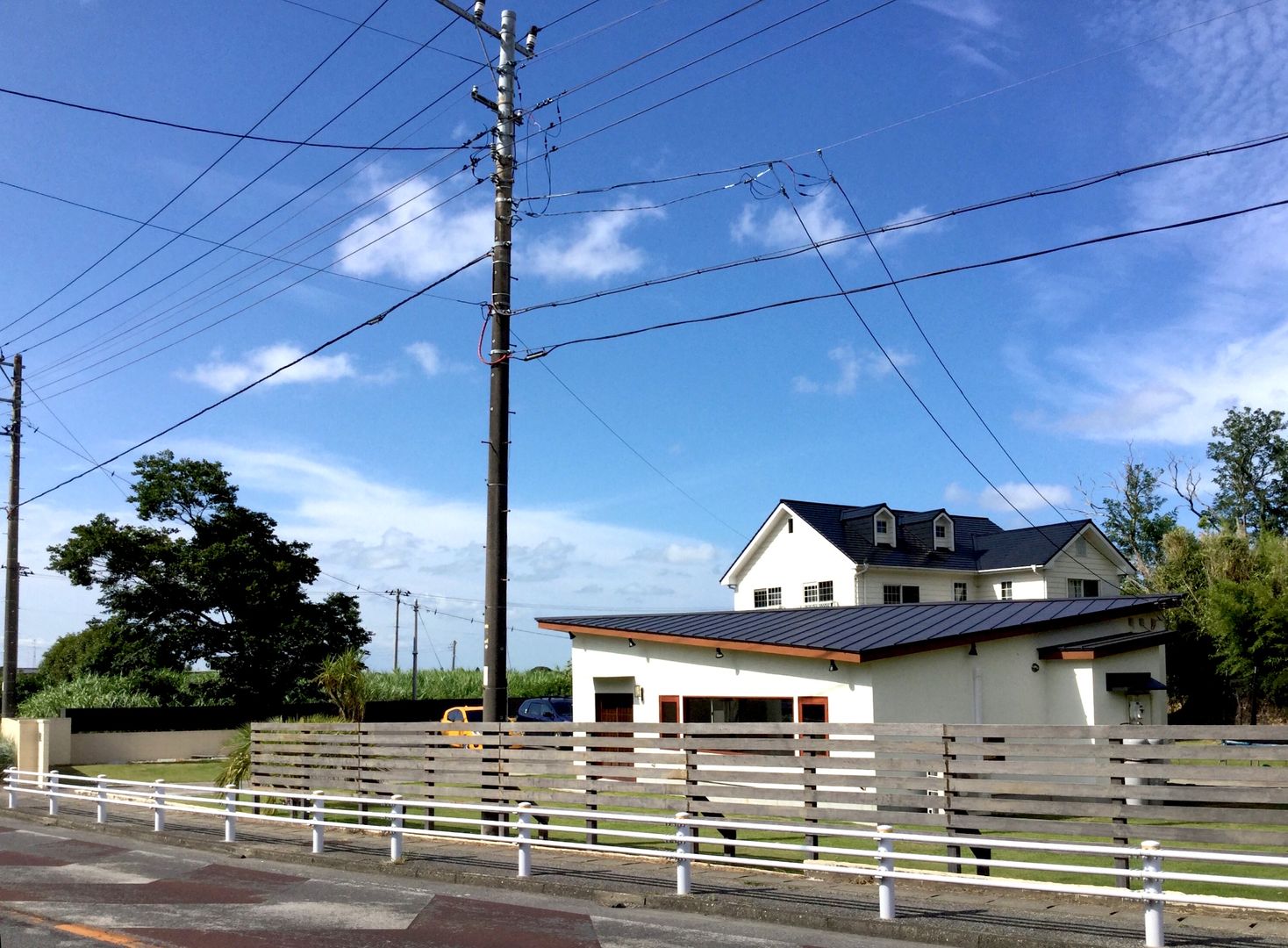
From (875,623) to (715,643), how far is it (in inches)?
128

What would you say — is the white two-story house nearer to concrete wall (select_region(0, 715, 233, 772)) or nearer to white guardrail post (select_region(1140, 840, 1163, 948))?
concrete wall (select_region(0, 715, 233, 772))

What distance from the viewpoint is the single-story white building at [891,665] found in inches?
828

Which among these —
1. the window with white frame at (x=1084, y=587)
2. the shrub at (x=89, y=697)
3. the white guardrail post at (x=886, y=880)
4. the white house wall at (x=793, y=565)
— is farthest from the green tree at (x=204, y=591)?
the white guardrail post at (x=886, y=880)

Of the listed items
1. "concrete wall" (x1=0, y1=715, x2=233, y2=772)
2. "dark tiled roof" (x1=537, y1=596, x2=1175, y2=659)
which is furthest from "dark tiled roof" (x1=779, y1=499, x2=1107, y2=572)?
"concrete wall" (x1=0, y1=715, x2=233, y2=772)

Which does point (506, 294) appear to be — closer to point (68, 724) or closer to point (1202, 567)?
point (68, 724)

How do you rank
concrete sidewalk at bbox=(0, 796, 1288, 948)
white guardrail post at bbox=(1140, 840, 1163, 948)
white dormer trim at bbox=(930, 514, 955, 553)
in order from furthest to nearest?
white dormer trim at bbox=(930, 514, 955, 553), concrete sidewalk at bbox=(0, 796, 1288, 948), white guardrail post at bbox=(1140, 840, 1163, 948)

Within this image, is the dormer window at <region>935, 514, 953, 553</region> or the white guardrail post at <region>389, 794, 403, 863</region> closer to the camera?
the white guardrail post at <region>389, 794, 403, 863</region>

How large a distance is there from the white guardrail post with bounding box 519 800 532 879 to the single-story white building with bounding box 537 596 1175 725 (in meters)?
8.74

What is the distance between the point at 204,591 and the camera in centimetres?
4603

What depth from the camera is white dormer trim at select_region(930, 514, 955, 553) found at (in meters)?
44.1

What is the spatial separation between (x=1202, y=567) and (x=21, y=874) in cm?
3998

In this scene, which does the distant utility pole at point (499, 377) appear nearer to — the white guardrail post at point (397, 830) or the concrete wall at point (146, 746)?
the white guardrail post at point (397, 830)

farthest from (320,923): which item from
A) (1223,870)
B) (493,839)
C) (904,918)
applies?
(1223,870)

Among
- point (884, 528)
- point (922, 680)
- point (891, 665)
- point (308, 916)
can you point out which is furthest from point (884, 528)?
point (308, 916)
